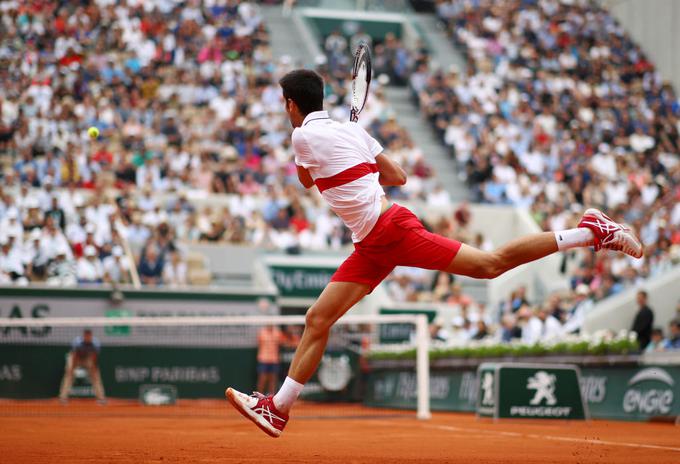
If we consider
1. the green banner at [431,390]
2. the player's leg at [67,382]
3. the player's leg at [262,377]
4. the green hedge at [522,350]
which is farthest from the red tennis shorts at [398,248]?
the player's leg at [67,382]

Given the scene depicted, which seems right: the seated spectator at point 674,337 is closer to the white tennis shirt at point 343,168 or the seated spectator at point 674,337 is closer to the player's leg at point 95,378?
the player's leg at point 95,378

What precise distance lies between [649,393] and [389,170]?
9.31 meters

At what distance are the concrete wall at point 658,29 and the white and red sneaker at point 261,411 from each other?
30948mm

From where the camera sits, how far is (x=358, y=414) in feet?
58.9

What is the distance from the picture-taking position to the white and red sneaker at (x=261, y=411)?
745 centimetres

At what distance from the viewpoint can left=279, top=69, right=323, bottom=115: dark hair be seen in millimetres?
7418

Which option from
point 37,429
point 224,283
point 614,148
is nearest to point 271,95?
point 224,283

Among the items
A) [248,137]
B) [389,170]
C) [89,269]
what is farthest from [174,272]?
[389,170]

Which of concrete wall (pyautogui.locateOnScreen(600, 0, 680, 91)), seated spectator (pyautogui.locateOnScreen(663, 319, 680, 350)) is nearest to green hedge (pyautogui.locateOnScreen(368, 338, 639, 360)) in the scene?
seated spectator (pyautogui.locateOnScreen(663, 319, 680, 350))

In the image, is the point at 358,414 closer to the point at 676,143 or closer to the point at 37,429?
the point at 37,429

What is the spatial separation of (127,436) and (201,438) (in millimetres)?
732

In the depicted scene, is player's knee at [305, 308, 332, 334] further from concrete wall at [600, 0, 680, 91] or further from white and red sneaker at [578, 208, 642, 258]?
concrete wall at [600, 0, 680, 91]

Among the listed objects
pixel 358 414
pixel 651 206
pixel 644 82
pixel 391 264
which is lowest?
pixel 358 414

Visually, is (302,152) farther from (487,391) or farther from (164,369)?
(164,369)
